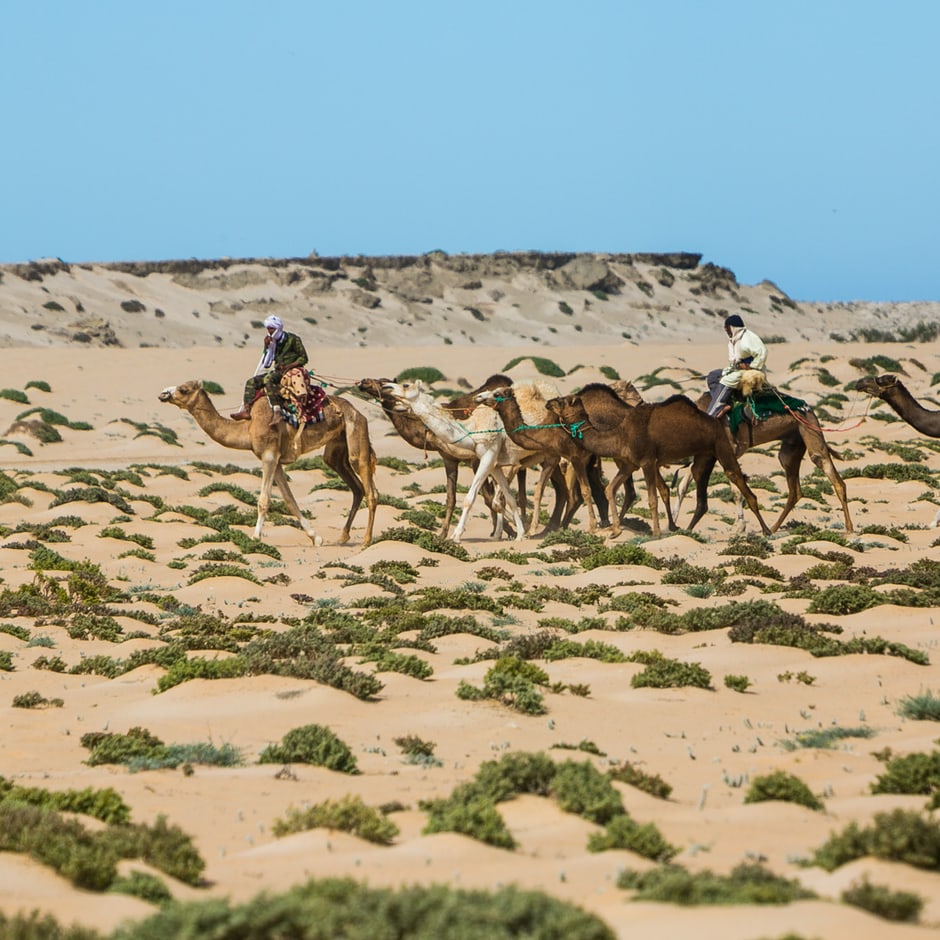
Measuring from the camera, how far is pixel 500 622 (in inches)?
599

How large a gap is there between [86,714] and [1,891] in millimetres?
5010

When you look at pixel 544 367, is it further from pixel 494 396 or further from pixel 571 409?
pixel 571 409

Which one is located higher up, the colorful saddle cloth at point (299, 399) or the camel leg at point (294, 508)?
the colorful saddle cloth at point (299, 399)

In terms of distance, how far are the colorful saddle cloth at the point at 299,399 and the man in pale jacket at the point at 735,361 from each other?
585cm

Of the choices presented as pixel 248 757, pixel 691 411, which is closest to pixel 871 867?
pixel 248 757

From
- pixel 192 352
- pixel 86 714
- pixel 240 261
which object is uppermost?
pixel 240 261

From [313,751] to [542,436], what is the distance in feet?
42.8

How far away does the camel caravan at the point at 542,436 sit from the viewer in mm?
21203

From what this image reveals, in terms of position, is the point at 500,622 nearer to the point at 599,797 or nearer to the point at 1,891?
the point at 599,797

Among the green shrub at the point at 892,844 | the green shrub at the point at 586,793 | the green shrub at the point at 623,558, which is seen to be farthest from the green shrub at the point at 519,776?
the green shrub at the point at 623,558

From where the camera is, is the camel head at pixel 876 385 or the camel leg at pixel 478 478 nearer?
the camel head at pixel 876 385

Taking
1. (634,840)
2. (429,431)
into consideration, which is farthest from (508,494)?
(634,840)

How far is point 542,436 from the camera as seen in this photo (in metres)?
22.0

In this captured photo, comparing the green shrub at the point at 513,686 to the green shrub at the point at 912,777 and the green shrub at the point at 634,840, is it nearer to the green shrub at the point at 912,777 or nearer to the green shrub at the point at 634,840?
the green shrub at the point at 912,777
